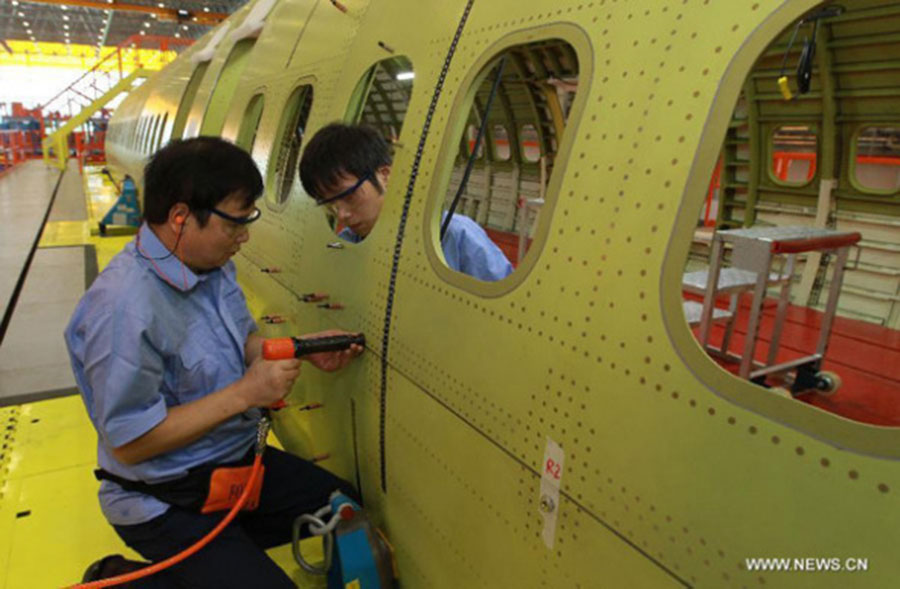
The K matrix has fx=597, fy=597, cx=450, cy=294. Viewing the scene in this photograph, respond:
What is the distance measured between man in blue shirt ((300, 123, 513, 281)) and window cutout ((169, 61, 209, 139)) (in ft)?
25.4

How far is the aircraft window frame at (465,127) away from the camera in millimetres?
1626

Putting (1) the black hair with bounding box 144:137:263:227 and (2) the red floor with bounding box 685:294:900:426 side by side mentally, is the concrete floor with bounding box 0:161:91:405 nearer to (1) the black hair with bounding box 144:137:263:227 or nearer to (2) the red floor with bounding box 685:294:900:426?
(1) the black hair with bounding box 144:137:263:227

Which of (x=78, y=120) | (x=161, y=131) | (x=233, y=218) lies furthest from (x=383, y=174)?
(x=78, y=120)

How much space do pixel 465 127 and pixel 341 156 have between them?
687 mm

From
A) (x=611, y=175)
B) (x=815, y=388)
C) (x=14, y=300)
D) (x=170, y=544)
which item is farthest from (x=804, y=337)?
(x=14, y=300)

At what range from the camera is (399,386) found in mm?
2412

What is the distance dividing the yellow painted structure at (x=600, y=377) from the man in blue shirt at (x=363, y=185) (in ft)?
0.54

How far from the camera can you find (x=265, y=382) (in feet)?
7.91

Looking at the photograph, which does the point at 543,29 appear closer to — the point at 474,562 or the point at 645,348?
the point at 645,348

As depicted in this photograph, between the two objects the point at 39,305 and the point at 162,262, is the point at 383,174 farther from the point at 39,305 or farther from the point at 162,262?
the point at 39,305

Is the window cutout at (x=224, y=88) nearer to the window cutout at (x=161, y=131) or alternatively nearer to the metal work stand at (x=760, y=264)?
the window cutout at (x=161, y=131)

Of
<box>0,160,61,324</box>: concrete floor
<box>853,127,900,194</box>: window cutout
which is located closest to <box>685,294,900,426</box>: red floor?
<box>853,127,900,194</box>: window cutout

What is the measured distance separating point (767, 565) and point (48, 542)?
401 cm

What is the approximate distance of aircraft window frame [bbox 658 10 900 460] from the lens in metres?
1.04
